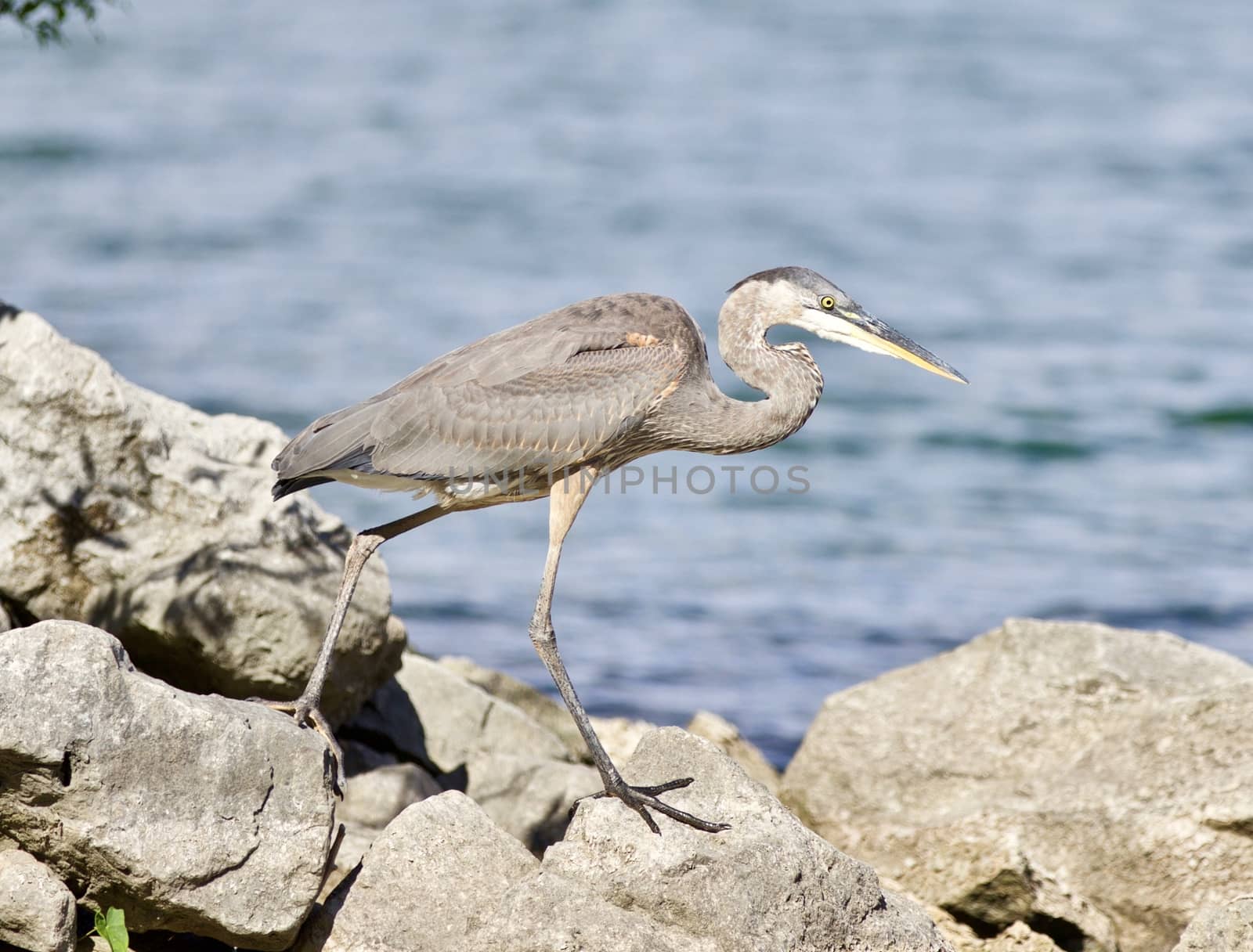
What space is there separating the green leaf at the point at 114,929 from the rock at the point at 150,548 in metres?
1.73

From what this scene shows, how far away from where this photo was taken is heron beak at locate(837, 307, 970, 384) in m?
6.47

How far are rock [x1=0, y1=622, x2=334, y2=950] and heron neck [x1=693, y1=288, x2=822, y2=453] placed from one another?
2.28 metres

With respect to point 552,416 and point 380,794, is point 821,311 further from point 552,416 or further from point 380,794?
point 380,794

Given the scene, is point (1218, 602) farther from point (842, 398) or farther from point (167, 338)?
point (167, 338)

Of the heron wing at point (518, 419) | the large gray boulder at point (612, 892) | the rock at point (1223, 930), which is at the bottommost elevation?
the rock at point (1223, 930)

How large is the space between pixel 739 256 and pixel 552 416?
14602 millimetres

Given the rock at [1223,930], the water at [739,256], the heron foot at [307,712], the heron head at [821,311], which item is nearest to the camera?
the rock at [1223,930]

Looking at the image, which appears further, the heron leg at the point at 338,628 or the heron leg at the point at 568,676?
the heron leg at the point at 338,628

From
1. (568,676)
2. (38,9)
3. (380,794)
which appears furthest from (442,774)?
(38,9)

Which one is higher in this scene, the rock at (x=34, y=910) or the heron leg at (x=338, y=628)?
the heron leg at (x=338, y=628)

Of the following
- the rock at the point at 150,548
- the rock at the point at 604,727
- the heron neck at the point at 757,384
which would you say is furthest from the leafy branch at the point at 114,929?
the rock at the point at 604,727

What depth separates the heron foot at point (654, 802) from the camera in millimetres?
5066

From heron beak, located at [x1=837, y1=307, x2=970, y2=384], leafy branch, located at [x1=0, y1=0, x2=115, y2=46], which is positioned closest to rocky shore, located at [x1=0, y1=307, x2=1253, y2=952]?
leafy branch, located at [x1=0, y1=0, x2=115, y2=46]

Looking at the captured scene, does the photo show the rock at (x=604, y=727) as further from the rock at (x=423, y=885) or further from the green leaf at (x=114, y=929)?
the green leaf at (x=114, y=929)
